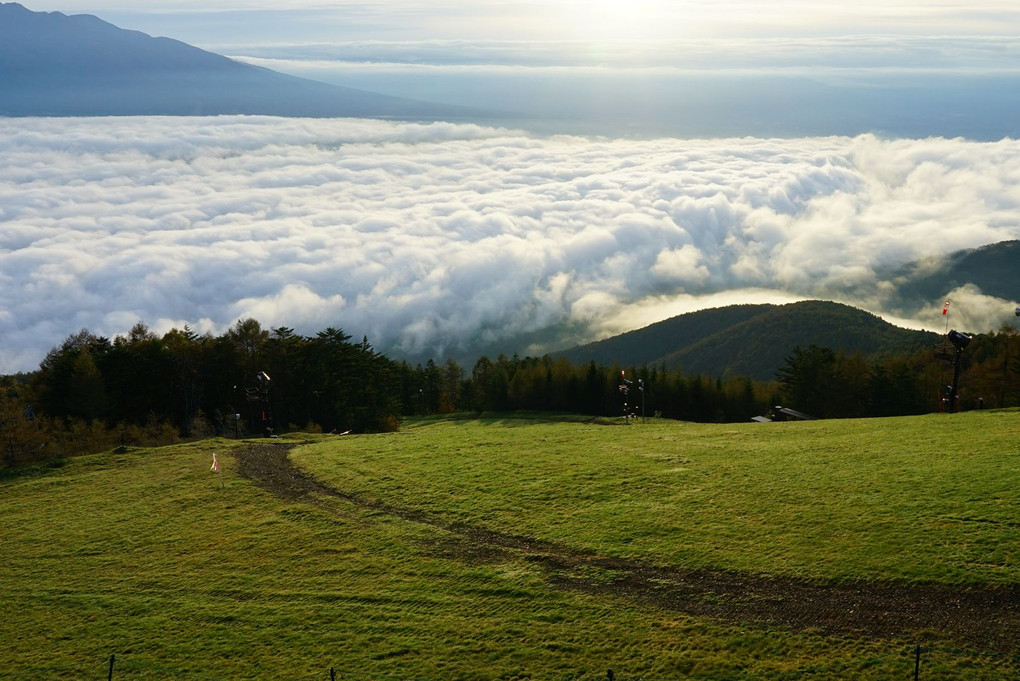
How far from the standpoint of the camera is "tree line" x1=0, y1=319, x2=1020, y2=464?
231 ft

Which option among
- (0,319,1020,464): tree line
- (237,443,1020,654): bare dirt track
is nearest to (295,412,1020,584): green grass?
(237,443,1020,654): bare dirt track

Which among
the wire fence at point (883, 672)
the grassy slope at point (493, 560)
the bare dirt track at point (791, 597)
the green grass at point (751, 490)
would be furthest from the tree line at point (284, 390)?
the wire fence at point (883, 672)

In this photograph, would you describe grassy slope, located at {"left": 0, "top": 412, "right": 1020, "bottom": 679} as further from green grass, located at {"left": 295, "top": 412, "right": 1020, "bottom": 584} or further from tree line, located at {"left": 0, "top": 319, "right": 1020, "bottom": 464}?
tree line, located at {"left": 0, "top": 319, "right": 1020, "bottom": 464}

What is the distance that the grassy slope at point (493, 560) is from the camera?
24.0m

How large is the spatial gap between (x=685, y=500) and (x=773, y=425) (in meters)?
21.1

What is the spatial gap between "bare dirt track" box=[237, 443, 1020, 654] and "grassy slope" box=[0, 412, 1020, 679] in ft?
2.28

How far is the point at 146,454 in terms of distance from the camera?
5588 centimetres

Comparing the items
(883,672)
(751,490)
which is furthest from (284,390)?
(883,672)

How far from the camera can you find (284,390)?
270 ft

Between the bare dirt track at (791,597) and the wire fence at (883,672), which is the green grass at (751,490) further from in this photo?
the wire fence at (883,672)

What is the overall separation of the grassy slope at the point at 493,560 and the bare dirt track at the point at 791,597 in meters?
0.70

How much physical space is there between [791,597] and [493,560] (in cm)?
1112

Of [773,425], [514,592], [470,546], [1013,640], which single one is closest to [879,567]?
[1013,640]

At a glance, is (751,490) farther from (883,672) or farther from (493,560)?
(883,672)
